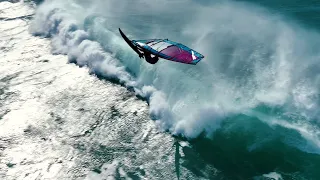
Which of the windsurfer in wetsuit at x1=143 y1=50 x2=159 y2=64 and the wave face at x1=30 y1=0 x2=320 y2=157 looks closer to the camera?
the windsurfer in wetsuit at x1=143 y1=50 x2=159 y2=64

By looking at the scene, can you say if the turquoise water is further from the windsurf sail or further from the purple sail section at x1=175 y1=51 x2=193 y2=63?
the purple sail section at x1=175 y1=51 x2=193 y2=63

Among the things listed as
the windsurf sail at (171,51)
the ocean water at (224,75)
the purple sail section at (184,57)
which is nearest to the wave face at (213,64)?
the ocean water at (224,75)

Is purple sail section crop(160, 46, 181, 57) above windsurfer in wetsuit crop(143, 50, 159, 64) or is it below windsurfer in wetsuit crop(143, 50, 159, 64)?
above

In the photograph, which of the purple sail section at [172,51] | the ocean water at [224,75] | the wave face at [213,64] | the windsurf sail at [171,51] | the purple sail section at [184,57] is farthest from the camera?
the wave face at [213,64]

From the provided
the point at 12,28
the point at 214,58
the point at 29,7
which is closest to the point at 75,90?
the point at 214,58

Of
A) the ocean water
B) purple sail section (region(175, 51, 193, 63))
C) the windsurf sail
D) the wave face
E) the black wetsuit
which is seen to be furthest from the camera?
the wave face

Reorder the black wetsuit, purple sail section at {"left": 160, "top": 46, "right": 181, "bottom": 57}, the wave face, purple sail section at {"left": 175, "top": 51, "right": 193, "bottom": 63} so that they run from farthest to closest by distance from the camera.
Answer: the wave face → purple sail section at {"left": 160, "top": 46, "right": 181, "bottom": 57} → the black wetsuit → purple sail section at {"left": 175, "top": 51, "right": 193, "bottom": 63}

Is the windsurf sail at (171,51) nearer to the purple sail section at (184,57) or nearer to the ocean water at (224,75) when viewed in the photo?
the purple sail section at (184,57)

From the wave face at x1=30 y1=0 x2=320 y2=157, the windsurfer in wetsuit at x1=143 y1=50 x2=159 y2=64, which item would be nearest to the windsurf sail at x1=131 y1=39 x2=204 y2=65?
the windsurfer in wetsuit at x1=143 y1=50 x2=159 y2=64

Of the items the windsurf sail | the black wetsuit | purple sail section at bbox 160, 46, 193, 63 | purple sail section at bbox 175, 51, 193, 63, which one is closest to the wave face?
the windsurf sail
